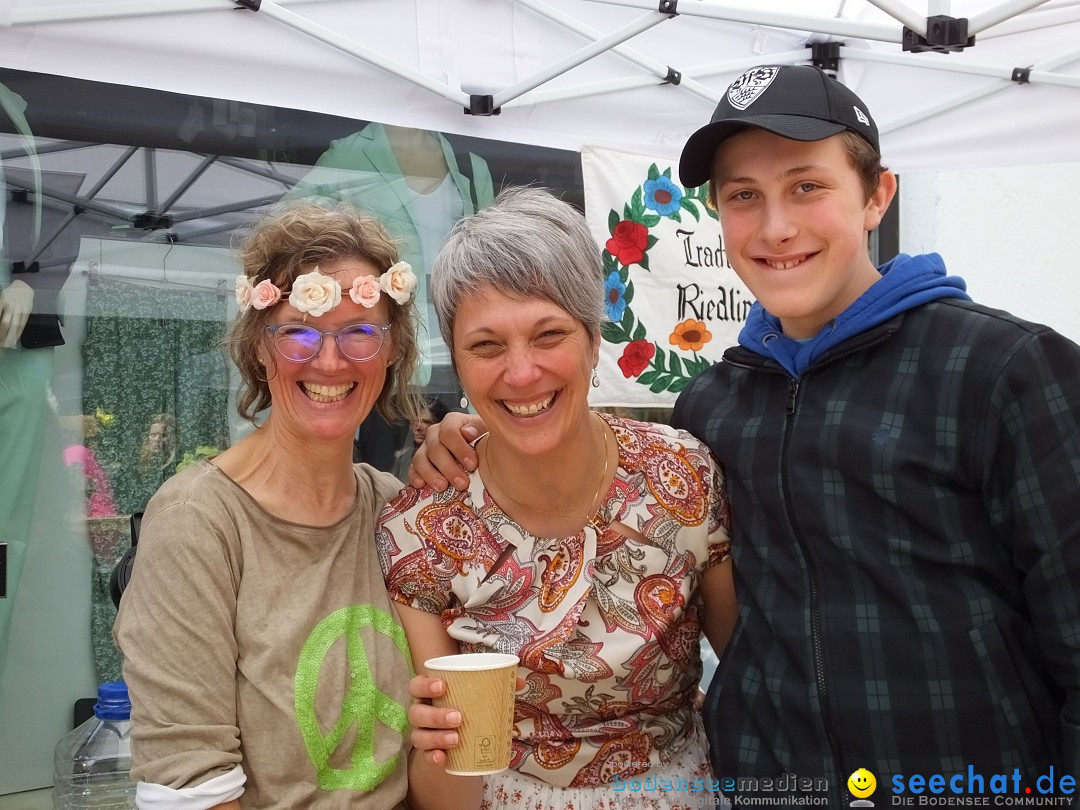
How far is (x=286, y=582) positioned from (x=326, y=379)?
44 centimetres

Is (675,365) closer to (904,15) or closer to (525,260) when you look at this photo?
(904,15)

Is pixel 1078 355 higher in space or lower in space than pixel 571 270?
lower

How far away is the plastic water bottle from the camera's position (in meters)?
3.50

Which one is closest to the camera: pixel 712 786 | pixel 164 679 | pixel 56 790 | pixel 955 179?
pixel 164 679

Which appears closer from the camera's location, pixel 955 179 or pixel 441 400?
pixel 441 400

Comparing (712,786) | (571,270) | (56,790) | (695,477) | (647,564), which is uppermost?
(571,270)

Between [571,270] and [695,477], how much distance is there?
54cm

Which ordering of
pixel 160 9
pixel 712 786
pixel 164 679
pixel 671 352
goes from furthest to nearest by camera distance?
1. pixel 671 352
2. pixel 160 9
3. pixel 712 786
4. pixel 164 679

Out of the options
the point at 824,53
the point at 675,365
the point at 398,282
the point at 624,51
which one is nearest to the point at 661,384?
the point at 675,365

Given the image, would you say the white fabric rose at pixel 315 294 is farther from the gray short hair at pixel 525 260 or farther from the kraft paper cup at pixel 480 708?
the kraft paper cup at pixel 480 708

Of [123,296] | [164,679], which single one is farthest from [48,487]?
[164,679]

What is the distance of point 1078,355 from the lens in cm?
169

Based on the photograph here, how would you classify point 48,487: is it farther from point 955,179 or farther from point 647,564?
point 955,179

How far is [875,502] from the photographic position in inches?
73.2
